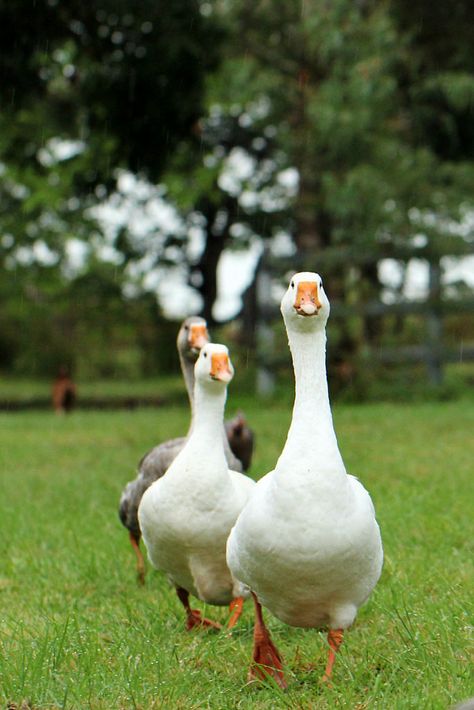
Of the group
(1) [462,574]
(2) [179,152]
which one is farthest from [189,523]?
(2) [179,152]

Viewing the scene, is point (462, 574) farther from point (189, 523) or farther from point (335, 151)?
point (335, 151)

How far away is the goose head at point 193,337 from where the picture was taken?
5.45 m

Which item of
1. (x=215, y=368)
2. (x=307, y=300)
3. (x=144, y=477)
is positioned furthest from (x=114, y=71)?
(x=307, y=300)

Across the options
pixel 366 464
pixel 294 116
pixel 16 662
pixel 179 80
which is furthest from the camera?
pixel 294 116

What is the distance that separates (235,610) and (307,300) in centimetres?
150

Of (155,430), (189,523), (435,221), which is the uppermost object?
(435,221)

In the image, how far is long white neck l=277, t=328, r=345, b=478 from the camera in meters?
3.03

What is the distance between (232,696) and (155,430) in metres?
8.59

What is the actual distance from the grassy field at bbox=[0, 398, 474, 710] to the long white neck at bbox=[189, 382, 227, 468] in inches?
29.6

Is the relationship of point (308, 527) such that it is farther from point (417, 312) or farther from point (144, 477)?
point (417, 312)

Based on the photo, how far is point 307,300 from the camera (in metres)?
3.13

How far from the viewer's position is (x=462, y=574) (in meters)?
4.25

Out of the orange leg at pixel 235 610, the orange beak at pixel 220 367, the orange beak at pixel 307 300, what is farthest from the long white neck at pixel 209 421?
the orange beak at pixel 307 300

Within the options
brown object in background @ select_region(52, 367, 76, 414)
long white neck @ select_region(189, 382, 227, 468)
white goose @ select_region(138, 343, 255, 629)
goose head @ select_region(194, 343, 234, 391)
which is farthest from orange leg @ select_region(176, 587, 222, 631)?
brown object in background @ select_region(52, 367, 76, 414)
